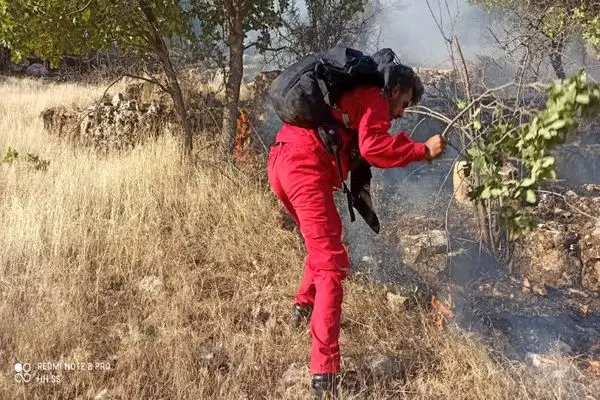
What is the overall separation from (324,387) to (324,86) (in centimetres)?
140

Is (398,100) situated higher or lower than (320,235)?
higher

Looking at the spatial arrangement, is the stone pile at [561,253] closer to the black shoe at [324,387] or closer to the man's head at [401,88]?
the man's head at [401,88]

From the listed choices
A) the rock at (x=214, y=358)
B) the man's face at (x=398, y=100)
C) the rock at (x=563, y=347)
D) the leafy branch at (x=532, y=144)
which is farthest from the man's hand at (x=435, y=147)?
the rock at (x=563, y=347)

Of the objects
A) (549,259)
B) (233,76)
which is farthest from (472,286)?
(233,76)

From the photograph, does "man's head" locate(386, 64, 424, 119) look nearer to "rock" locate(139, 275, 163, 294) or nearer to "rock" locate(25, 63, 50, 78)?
"rock" locate(139, 275, 163, 294)

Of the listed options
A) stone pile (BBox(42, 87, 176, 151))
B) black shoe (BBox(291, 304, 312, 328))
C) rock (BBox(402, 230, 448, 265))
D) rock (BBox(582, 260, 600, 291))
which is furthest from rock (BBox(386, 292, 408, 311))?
stone pile (BBox(42, 87, 176, 151))

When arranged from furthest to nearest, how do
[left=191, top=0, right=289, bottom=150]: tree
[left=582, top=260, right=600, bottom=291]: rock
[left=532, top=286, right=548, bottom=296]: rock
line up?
[left=191, top=0, right=289, bottom=150]: tree
[left=582, top=260, right=600, bottom=291]: rock
[left=532, top=286, right=548, bottom=296]: rock

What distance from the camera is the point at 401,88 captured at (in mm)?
2695

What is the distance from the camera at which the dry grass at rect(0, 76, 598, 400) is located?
2.60m

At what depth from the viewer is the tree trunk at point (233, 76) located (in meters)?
5.58

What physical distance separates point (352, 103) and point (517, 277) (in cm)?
301

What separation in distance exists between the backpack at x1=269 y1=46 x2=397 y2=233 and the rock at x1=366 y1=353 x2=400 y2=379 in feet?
3.19

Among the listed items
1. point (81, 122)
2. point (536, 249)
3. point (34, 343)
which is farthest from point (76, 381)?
point (81, 122)

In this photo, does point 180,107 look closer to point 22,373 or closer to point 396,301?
point 396,301
